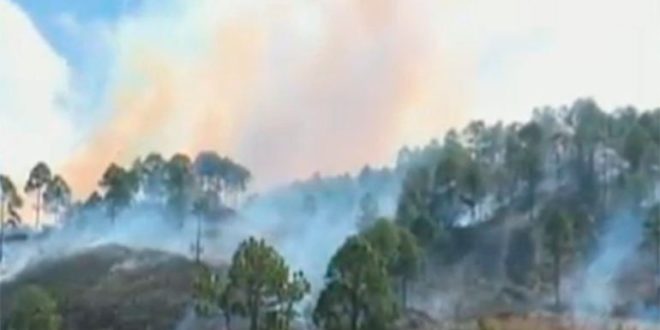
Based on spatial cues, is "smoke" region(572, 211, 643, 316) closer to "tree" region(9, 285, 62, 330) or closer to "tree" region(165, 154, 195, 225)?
"tree" region(9, 285, 62, 330)

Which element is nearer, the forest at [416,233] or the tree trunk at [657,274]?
the forest at [416,233]

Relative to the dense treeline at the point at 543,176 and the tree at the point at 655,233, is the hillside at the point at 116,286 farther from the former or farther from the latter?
the tree at the point at 655,233

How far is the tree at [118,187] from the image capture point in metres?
150

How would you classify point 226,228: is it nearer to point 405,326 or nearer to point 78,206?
point 78,206

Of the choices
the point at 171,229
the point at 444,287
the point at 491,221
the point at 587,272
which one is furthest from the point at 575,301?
the point at 171,229

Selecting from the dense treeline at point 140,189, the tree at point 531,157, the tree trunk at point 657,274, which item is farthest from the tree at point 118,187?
the tree trunk at point 657,274

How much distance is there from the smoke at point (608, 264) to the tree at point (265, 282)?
143ft

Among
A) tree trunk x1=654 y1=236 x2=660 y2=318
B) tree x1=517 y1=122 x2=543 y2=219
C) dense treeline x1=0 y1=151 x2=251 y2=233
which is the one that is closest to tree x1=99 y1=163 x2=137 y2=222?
dense treeline x1=0 y1=151 x2=251 y2=233

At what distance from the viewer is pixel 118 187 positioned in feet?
497

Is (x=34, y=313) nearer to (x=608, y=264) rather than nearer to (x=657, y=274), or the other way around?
(x=657, y=274)

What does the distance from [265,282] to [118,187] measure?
80.8 m

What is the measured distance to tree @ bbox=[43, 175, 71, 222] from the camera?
155 m

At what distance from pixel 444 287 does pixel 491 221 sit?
21.6 meters

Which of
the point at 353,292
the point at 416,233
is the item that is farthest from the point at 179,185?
the point at 353,292
